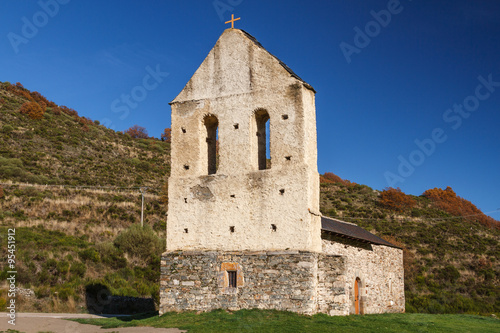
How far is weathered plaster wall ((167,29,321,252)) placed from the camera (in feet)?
40.2

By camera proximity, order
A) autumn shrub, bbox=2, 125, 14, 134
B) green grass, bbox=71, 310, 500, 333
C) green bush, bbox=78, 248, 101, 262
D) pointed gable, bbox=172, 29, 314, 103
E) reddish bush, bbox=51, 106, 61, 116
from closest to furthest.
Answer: green grass, bbox=71, 310, 500, 333, pointed gable, bbox=172, 29, 314, 103, green bush, bbox=78, 248, 101, 262, autumn shrub, bbox=2, 125, 14, 134, reddish bush, bbox=51, 106, 61, 116

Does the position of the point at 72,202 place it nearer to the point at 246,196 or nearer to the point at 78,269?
the point at 78,269

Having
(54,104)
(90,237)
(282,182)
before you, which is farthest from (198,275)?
(54,104)

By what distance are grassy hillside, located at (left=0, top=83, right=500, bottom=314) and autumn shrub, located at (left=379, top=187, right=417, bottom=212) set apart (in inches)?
7.3

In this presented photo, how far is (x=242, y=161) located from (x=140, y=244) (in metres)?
14.5

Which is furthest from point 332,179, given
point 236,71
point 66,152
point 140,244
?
point 236,71

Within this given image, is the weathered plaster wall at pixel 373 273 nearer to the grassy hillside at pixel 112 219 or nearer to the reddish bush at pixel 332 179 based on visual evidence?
the grassy hillside at pixel 112 219

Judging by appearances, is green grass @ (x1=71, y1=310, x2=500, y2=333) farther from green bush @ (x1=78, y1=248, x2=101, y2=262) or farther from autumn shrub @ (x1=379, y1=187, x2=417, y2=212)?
autumn shrub @ (x1=379, y1=187, x2=417, y2=212)

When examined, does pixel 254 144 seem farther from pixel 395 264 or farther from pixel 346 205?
pixel 346 205

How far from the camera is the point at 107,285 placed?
20641 millimetres

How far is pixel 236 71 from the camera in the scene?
1348cm

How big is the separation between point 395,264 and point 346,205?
857 inches

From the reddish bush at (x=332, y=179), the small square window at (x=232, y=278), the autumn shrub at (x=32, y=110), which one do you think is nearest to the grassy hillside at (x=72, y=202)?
the autumn shrub at (x=32, y=110)

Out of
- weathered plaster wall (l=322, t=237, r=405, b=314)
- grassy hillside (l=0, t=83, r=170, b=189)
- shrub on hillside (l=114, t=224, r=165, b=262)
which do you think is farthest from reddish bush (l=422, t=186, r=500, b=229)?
shrub on hillside (l=114, t=224, r=165, b=262)
